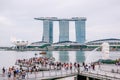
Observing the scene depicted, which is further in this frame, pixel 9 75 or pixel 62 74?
pixel 62 74

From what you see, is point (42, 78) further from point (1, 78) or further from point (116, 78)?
point (116, 78)

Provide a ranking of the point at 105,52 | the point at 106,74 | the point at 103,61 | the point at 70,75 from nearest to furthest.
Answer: the point at 106,74 < the point at 70,75 < the point at 105,52 < the point at 103,61

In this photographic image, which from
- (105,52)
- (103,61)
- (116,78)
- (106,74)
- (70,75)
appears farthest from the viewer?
(103,61)

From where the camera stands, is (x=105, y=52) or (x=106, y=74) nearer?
(x=106, y=74)

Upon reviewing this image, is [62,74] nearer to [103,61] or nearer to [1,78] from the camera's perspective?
[1,78]

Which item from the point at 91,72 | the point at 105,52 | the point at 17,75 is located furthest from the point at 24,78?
the point at 105,52


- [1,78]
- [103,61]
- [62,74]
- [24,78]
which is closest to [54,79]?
[62,74]

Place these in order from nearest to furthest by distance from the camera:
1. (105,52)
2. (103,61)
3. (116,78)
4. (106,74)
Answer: (116,78) → (106,74) → (105,52) → (103,61)

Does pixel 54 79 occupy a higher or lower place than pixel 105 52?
lower
